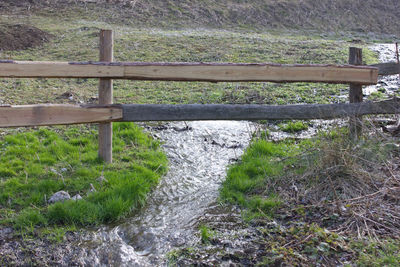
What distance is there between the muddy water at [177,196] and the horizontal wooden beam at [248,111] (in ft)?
3.10

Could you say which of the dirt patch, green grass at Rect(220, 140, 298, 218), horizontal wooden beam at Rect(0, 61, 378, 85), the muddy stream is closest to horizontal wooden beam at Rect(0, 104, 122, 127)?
horizontal wooden beam at Rect(0, 61, 378, 85)

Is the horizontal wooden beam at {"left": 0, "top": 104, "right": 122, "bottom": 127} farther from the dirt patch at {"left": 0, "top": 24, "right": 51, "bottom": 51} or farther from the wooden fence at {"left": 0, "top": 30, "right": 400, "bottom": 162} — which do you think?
the dirt patch at {"left": 0, "top": 24, "right": 51, "bottom": 51}

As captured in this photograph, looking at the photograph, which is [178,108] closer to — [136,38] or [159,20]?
[136,38]

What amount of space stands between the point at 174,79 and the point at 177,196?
1500 mm

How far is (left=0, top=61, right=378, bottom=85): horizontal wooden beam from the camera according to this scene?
482 centimetres

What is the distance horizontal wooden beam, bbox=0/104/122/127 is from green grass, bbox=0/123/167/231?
0.74 m

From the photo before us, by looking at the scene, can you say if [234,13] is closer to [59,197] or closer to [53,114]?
[53,114]

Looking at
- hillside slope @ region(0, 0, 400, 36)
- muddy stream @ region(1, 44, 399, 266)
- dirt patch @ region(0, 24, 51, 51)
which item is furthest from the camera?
hillside slope @ region(0, 0, 400, 36)

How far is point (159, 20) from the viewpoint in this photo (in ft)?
52.2

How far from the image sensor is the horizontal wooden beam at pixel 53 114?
469cm

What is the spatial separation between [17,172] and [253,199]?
3.10 m

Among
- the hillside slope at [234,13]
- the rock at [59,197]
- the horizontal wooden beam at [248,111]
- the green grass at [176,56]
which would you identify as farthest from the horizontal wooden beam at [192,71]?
the hillside slope at [234,13]

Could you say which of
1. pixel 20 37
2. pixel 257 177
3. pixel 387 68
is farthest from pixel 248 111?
pixel 20 37

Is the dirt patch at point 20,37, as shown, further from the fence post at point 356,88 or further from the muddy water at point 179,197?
the fence post at point 356,88
